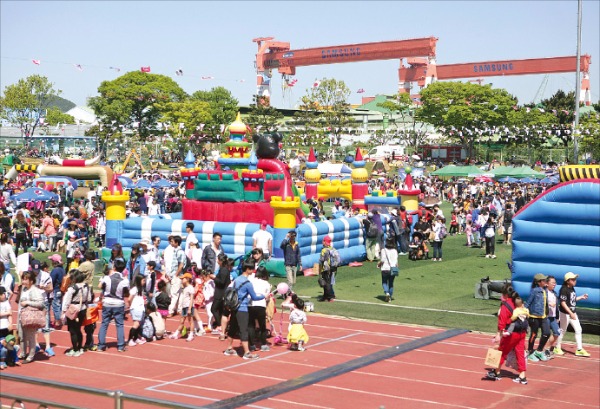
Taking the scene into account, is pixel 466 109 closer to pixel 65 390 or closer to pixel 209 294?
pixel 209 294

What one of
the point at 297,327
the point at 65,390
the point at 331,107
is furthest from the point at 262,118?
the point at 65,390

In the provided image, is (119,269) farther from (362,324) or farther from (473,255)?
(473,255)

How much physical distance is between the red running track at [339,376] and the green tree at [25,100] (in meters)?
68.9

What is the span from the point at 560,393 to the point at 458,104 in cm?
6472

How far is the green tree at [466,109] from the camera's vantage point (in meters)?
73.9

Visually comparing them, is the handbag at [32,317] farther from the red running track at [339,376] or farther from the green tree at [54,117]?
the green tree at [54,117]

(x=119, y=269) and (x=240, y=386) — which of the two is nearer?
(x=240, y=386)

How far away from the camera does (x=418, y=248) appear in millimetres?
25016

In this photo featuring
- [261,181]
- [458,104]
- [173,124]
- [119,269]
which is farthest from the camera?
[173,124]

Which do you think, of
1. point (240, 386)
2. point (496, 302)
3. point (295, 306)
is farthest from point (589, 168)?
point (240, 386)

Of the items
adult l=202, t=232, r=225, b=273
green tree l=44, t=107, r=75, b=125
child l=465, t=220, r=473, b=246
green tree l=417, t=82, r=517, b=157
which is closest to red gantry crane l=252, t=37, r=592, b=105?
green tree l=417, t=82, r=517, b=157

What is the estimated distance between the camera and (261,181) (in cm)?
2339

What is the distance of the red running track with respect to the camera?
37.3 feet

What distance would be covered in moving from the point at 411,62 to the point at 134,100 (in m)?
27.7
